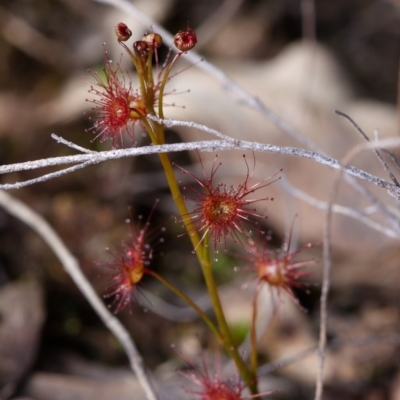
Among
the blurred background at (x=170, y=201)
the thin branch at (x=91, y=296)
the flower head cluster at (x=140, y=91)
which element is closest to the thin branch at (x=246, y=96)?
the blurred background at (x=170, y=201)

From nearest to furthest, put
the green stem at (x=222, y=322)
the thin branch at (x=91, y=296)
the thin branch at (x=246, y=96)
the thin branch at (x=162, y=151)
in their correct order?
the thin branch at (x=162, y=151) → the green stem at (x=222, y=322) → the thin branch at (x=91, y=296) → the thin branch at (x=246, y=96)

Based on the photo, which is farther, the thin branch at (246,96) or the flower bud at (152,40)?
the thin branch at (246,96)

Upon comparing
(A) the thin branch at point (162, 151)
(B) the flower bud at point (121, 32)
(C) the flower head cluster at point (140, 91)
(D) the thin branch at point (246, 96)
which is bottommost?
(A) the thin branch at point (162, 151)

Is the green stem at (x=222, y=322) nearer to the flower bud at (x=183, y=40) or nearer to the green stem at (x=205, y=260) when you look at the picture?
the green stem at (x=205, y=260)

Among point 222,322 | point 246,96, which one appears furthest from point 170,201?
point 222,322

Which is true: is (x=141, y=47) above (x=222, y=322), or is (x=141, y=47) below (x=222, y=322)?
above

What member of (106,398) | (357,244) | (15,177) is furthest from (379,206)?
(15,177)

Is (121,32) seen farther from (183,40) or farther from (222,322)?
(222,322)

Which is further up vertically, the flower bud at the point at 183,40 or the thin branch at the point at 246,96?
the thin branch at the point at 246,96

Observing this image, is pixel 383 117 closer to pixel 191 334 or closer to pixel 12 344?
pixel 191 334

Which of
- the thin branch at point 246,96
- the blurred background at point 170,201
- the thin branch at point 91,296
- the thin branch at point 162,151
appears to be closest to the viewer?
the thin branch at point 162,151
